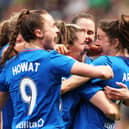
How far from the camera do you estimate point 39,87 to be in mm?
5039

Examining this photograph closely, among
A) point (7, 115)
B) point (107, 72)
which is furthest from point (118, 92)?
point (7, 115)

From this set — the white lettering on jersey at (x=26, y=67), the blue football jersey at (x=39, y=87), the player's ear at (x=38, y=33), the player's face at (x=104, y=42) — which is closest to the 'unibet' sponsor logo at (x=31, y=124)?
the blue football jersey at (x=39, y=87)

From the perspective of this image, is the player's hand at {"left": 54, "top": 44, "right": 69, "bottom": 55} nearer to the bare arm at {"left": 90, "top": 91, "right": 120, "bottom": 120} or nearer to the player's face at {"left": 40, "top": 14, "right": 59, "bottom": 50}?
the player's face at {"left": 40, "top": 14, "right": 59, "bottom": 50}

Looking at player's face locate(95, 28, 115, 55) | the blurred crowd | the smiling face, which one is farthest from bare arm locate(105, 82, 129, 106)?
the blurred crowd

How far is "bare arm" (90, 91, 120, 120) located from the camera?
207 inches

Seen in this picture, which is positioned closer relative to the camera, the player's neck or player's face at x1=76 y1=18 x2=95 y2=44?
the player's neck

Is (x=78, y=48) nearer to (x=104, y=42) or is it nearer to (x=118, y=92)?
(x=104, y=42)

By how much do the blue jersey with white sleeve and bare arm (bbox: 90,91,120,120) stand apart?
0.13 feet

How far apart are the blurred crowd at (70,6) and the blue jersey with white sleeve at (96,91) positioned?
7.58m

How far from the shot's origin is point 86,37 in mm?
5957

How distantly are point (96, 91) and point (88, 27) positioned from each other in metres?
1.16

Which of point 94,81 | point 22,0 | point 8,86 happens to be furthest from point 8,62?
point 22,0

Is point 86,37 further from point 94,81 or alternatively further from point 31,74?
point 31,74

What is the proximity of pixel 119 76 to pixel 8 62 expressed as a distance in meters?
0.89
